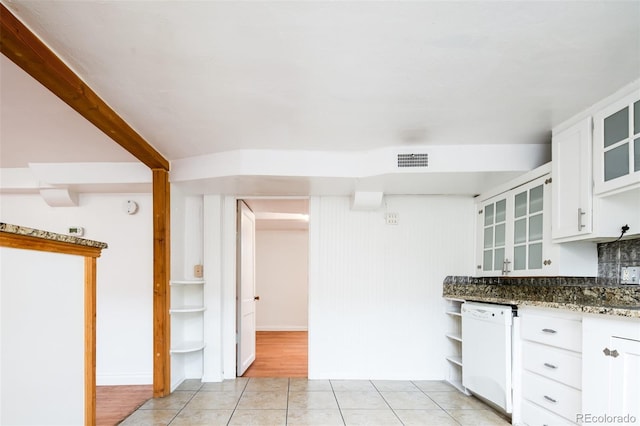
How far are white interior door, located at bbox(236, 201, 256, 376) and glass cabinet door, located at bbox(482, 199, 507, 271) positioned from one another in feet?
8.71

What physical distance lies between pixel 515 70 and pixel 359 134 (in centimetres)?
125

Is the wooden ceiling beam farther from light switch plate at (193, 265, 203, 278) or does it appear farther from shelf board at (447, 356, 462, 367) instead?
shelf board at (447, 356, 462, 367)

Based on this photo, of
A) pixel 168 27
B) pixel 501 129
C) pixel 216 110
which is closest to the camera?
pixel 168 27

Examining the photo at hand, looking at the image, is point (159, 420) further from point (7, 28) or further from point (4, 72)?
point (7, 28)

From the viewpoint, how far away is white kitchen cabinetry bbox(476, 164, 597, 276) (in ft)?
9.40

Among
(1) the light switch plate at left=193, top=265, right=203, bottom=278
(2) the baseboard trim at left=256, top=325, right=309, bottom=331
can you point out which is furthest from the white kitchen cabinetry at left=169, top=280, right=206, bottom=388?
(2) the baseboard trim at left=256, top=325, right=309, bottom=331

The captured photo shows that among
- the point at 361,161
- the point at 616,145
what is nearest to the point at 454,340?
the point at 361,161

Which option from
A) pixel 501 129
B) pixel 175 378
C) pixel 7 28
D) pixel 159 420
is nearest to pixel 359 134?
pixel 501 129

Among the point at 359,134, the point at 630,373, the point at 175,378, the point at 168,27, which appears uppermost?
the point at 168,27

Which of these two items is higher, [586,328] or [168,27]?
[168,27]

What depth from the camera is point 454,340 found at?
4285 millimetres

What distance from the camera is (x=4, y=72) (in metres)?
2.19

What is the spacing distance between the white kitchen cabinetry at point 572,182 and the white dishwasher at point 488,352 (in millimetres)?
802

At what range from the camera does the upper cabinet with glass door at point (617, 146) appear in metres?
2.18
